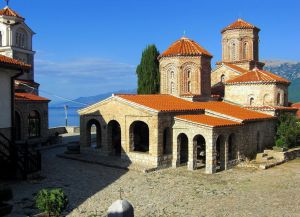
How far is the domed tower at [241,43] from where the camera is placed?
32.9 metres

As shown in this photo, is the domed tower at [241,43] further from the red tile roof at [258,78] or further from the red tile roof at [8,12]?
the red tile roof at [8,12]

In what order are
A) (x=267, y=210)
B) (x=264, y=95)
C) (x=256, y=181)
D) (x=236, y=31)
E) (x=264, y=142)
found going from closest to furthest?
(x=267, y=210) → (x=256, y=181) → (x=264, y=142) → (x=264, y=95) → (x=236, y=31)

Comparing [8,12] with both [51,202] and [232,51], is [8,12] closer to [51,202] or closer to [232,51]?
[232,51]

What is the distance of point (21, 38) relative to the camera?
3416 cm

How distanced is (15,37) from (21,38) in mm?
1026

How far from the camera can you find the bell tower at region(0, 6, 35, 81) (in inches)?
1277

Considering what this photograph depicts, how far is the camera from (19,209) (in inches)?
462

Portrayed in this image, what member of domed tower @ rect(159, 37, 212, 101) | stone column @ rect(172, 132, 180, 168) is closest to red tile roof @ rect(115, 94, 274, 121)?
domed tower @ rect(159, 37, 212, 101)

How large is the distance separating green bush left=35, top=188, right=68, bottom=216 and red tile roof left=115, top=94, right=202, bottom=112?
35.3 ft

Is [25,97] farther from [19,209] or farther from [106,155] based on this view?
[19,209]

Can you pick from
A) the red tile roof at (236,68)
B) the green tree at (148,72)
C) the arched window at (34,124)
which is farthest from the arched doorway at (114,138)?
the red tile roof at (236,68)

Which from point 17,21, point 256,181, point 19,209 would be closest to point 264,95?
point 256,181

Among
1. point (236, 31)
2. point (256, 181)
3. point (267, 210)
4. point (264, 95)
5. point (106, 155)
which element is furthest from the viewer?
point (236, 31)

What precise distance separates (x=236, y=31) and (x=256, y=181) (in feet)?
64.0
